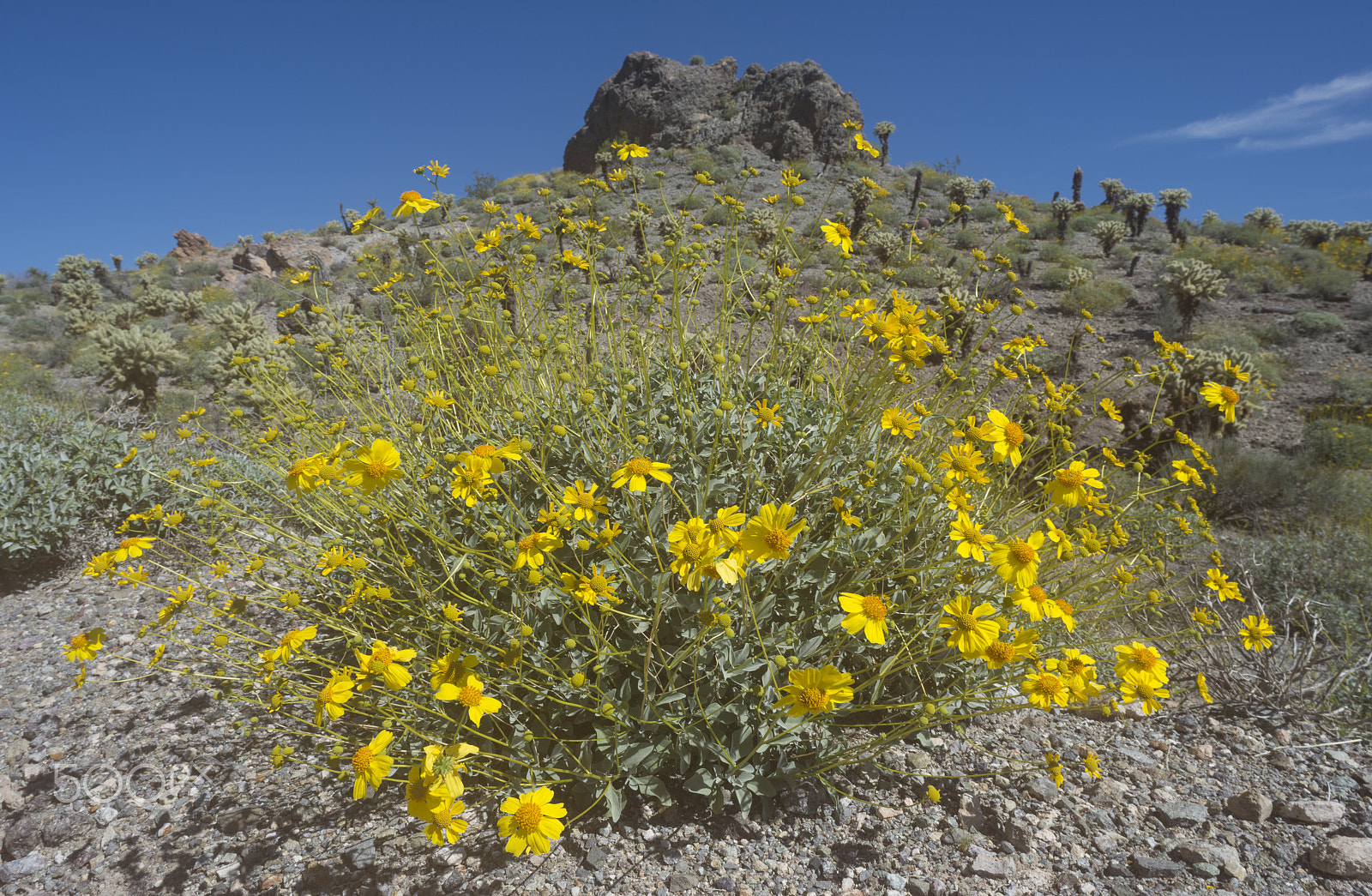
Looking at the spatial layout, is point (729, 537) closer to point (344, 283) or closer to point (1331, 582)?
point (1331, 582)

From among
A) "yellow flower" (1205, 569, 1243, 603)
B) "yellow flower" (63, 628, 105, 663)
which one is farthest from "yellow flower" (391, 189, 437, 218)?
"yellow flower" (1205, 569, 1243, 603)

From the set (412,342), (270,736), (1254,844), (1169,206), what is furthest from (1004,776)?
(1169,206)

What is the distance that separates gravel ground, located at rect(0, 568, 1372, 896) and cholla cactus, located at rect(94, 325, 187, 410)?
31.4ft

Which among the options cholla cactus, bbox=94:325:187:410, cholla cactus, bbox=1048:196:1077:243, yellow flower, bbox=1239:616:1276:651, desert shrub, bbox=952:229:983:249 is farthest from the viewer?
cholla cactus, bbox=1048:196:1077:243

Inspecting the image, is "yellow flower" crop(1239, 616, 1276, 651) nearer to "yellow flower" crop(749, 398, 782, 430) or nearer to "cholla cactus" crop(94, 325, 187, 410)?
"yellow flower" crop(749, 398, 782, 430)

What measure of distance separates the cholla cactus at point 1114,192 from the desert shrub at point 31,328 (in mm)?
41119

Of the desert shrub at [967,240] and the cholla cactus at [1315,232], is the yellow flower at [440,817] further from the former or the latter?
the cholla cactus at [1315,232]

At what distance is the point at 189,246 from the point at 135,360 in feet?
91.7

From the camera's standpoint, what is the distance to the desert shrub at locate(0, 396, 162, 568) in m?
4.12

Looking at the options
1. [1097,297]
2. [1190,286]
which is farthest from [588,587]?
[1097,297]

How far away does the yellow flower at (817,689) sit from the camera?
Answer: 1562mm

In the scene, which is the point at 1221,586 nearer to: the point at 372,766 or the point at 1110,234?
the point at 372,766

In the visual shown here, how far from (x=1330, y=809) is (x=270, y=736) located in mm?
4297

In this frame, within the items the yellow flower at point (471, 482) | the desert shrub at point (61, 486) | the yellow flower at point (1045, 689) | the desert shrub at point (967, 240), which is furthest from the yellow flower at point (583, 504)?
the desert shrub at point (967, 240)
